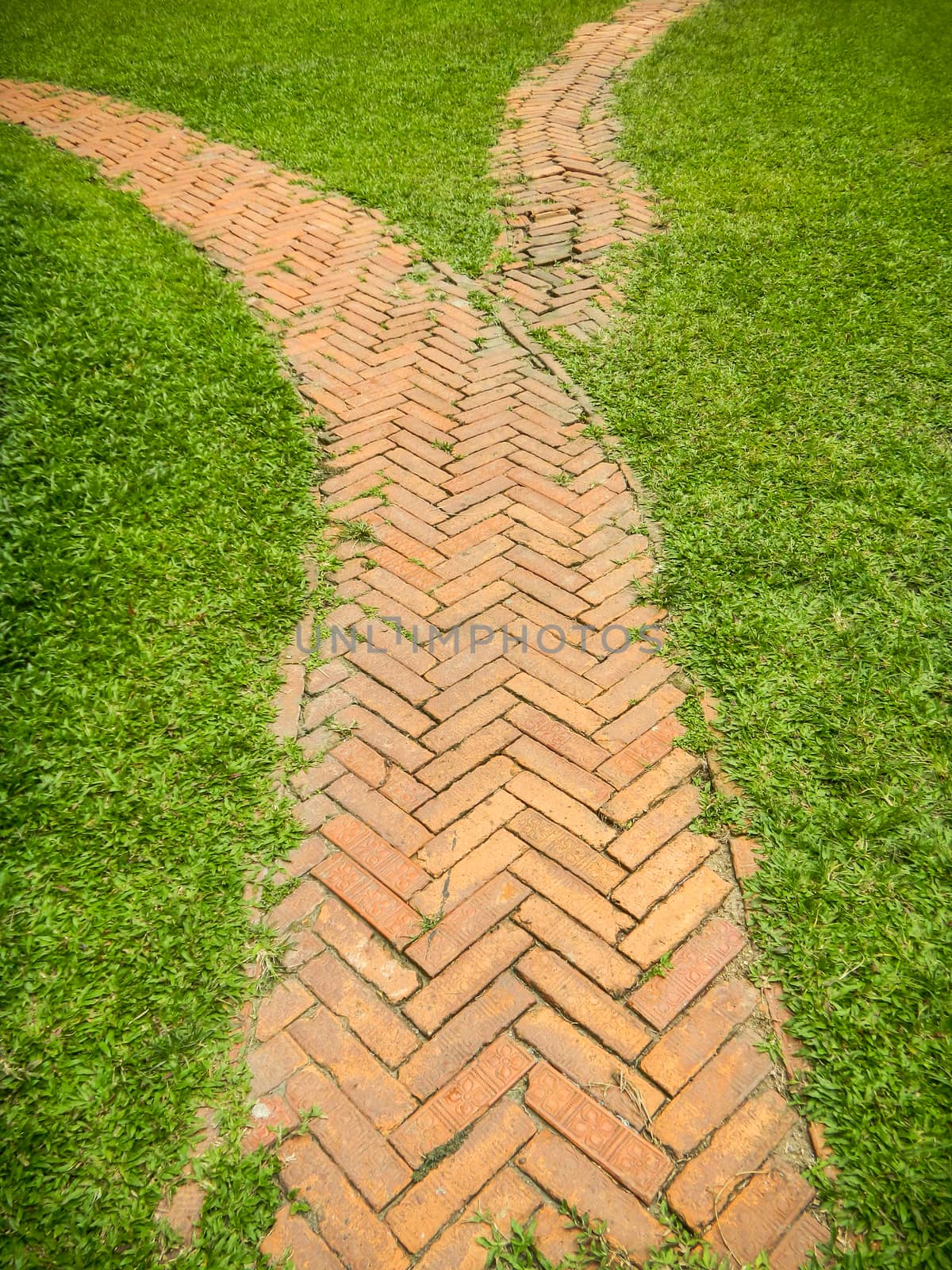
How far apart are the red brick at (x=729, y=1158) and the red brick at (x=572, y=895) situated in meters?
0.51

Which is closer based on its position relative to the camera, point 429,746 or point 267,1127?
point 267,1127

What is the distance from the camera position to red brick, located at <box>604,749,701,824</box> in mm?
2404

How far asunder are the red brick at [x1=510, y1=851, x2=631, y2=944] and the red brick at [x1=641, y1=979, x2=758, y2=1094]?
277 mm

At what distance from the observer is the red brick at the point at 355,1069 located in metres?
1.85

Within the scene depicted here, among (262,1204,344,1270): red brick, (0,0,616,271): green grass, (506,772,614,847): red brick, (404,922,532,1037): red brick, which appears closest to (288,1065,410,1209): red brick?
(262,1204,344,1270): red brick

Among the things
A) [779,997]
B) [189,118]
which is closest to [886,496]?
[779,997]

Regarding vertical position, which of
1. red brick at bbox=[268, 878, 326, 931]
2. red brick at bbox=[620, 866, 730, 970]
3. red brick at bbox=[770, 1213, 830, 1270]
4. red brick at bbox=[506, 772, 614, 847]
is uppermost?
red brick at bbox=[506, 772, 614, 847]

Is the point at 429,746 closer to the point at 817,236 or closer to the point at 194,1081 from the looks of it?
the point at 194,1081

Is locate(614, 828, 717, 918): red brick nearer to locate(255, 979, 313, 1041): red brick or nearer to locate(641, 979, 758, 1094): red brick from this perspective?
locate(641, 979, 758, 1094): red brick

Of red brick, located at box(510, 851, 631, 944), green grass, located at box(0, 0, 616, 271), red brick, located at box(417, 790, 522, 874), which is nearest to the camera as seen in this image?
red brick, located at box(510, 851, 631, 944)

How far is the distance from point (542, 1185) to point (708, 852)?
100 centimetres

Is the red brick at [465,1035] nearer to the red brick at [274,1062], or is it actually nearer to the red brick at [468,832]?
the red brick at [274,1062]

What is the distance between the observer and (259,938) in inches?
83.6

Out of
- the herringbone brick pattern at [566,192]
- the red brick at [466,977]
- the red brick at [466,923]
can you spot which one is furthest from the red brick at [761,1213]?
the herringbone brick pattern at [566,192]
